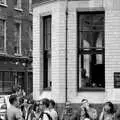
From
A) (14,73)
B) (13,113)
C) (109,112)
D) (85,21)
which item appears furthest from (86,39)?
(14,73)

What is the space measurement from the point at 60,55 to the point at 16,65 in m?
26.9

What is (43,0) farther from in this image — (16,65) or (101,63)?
(16,65)

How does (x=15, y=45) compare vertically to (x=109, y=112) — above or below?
above

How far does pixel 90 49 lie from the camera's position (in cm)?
1669

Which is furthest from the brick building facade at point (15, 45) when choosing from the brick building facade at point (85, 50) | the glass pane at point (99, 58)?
the glass pane at point (99, 58)

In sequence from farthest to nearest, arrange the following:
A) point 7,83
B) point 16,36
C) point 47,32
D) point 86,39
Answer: point 16,36 < point 7,83 < point 47,32 < point 86,39

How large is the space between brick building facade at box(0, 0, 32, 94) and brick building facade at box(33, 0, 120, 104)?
24410 millimetres

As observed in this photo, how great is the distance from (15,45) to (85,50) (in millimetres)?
26987

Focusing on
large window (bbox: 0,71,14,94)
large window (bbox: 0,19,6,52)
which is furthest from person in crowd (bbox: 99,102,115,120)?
large window (bbox: 0,19,6,52)

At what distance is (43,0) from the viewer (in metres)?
17.6

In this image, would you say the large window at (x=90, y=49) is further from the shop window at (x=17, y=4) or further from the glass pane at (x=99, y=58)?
the shop window at (x=17, y=4)

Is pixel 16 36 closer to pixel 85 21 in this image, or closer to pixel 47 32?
pixel 47 32

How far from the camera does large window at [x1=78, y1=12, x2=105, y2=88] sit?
16.6 m

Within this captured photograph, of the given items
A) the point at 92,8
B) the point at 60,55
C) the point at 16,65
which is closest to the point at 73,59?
the point at 60,55
